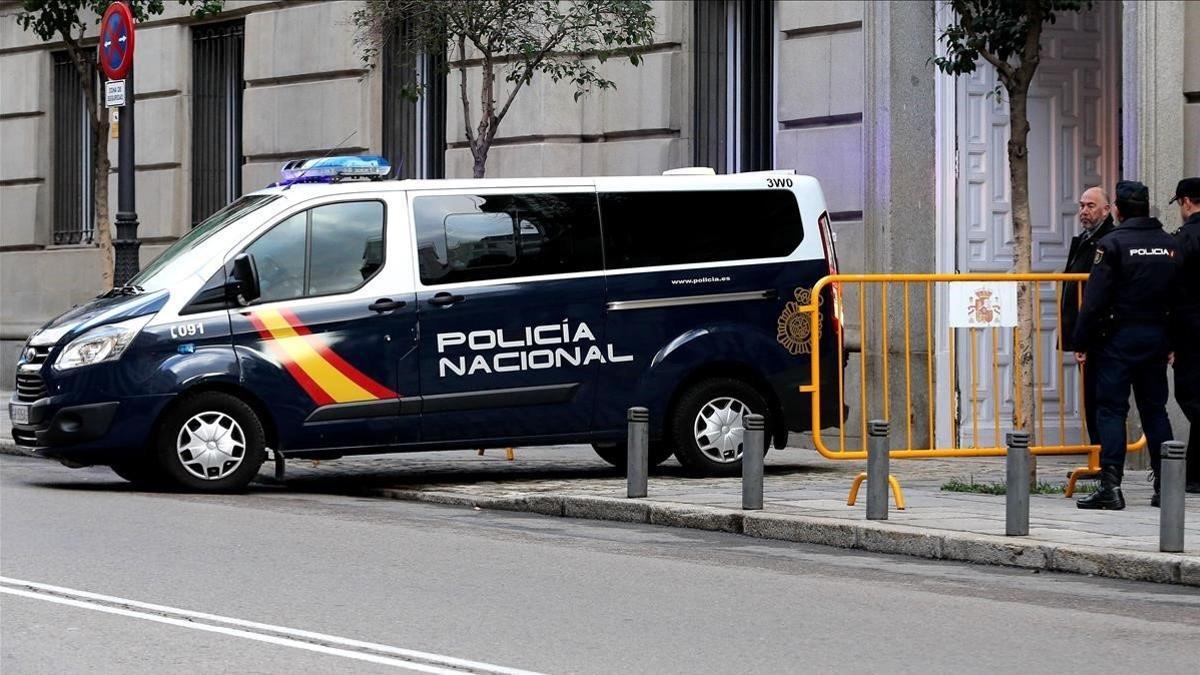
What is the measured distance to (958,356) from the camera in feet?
42.9

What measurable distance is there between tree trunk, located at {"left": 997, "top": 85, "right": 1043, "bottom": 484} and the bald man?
23 centimetres

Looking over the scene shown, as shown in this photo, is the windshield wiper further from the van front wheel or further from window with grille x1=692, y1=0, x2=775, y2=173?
window with grille x1=692, y1=0, x2=775, y2=173

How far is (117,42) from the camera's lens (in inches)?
679

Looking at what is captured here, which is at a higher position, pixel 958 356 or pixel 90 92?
pixel 90 92

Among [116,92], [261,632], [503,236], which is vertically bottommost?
[261,632]

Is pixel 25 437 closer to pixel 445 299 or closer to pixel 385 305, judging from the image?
pixel 385 305

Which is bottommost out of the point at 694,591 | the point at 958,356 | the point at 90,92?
the point at 694,591

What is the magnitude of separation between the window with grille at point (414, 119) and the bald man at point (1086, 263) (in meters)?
9.55

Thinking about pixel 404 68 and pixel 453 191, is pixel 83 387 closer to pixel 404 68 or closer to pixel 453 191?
pixel 453 191

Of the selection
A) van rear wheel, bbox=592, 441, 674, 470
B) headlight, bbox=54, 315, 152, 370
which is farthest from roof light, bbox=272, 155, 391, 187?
van rear wheel, bbox=592, 441, 674, 470

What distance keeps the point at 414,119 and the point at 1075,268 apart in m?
10.2

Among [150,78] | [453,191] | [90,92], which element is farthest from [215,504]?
[150,78]

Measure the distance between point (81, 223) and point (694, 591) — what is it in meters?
18.7

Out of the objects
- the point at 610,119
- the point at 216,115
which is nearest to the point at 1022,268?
the point at 610,119
